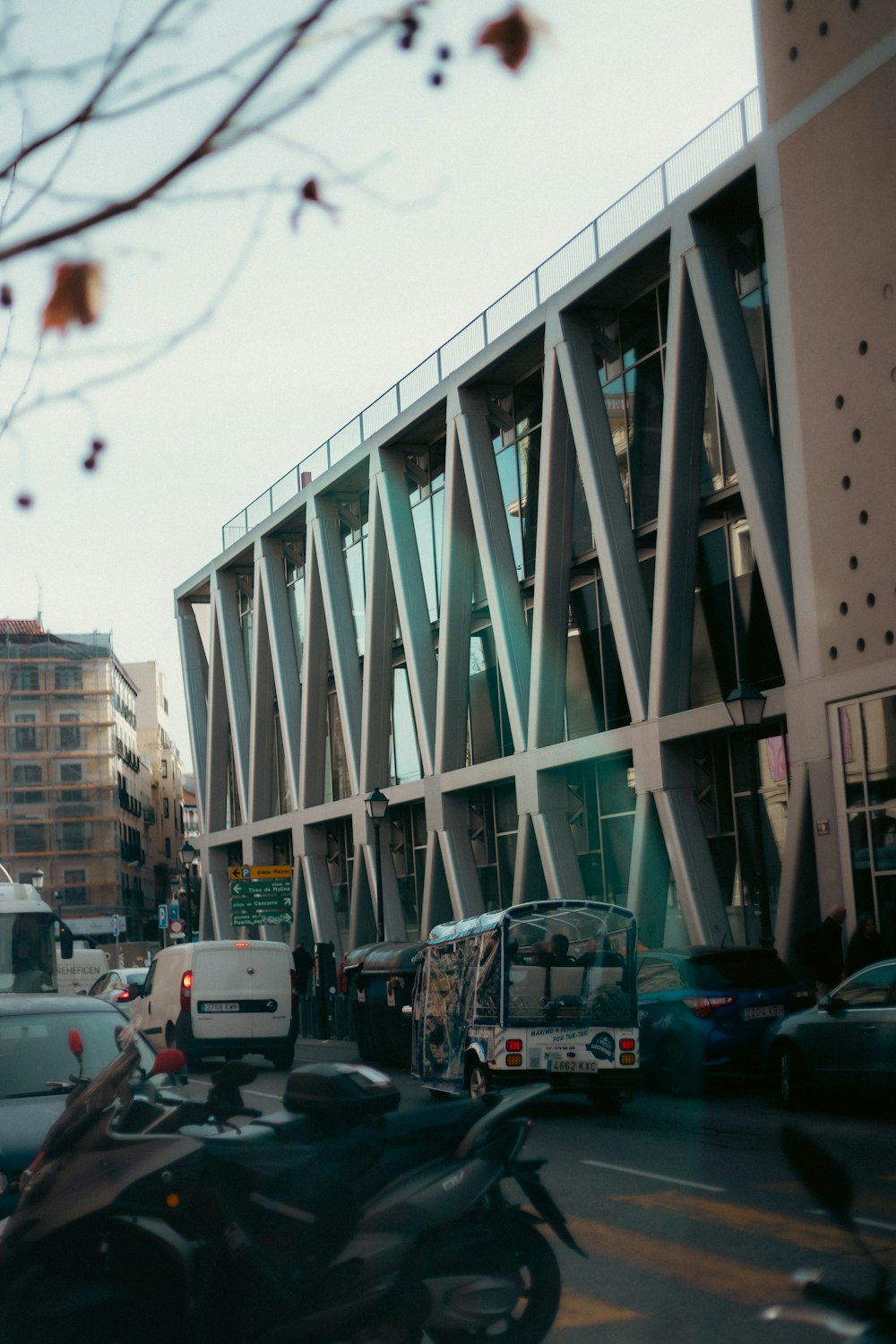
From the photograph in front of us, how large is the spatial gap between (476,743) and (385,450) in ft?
26.7

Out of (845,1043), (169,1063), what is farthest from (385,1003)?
(169,1063)

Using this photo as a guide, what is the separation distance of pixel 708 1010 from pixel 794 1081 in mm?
2510

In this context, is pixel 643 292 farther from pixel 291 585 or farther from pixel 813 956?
pixel 291 585

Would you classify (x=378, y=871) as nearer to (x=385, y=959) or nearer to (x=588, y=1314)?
(x=385, y=959)

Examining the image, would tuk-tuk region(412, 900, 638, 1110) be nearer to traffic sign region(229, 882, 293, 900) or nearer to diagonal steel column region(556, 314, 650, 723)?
diagonal steel column region(556, 314, 650, 723)

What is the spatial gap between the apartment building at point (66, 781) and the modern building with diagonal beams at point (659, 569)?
51.9 meters

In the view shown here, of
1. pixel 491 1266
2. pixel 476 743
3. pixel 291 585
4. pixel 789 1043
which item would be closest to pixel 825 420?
pixel 789 1043

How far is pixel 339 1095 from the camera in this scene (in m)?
5.63

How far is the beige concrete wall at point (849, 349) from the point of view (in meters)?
20.8

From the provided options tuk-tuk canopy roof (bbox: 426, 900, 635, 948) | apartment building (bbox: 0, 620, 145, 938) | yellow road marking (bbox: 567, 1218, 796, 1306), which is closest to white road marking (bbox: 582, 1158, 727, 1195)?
yellow road marking (bbox: 567, 1218, 796, 1306)

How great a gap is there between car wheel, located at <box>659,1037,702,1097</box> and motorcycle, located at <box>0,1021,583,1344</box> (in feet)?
37.6

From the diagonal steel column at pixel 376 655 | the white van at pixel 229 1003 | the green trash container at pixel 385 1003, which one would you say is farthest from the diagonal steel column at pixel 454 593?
the white van at pixel 229 1003

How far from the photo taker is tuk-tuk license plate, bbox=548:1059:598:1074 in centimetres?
1492

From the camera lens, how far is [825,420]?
22109 mm
